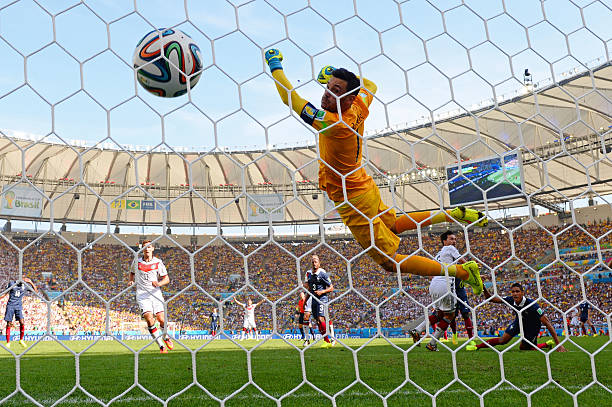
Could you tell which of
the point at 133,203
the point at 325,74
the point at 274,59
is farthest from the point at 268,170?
the point at 274,59

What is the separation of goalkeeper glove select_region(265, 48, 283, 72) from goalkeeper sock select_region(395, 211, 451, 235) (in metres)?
1.15

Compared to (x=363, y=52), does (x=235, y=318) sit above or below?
below

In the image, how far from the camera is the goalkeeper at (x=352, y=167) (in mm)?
2750

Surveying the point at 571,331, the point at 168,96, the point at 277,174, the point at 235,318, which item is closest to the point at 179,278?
the point at 235,318

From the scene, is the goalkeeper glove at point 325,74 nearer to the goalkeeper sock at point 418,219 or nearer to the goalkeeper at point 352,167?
the goalkeeper at point 352,167

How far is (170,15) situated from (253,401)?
2.01m

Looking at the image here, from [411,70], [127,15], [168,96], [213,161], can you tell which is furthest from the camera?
[213,161]

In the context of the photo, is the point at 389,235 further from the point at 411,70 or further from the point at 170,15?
the point at 170,15

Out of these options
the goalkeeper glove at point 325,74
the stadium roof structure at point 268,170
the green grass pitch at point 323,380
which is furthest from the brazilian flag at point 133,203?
the goalkeeper glove at point 325,74

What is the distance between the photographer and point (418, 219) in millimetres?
3287

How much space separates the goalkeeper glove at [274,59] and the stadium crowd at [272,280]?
1049cm

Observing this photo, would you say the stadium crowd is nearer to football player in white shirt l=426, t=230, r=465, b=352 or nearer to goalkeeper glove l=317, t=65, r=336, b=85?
football player in white shirt l=426, t=230, r=465, b=352

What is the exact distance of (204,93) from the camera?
8.10ft

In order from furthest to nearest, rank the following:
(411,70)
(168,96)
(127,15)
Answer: (168,96), (411,70), (127,15)
